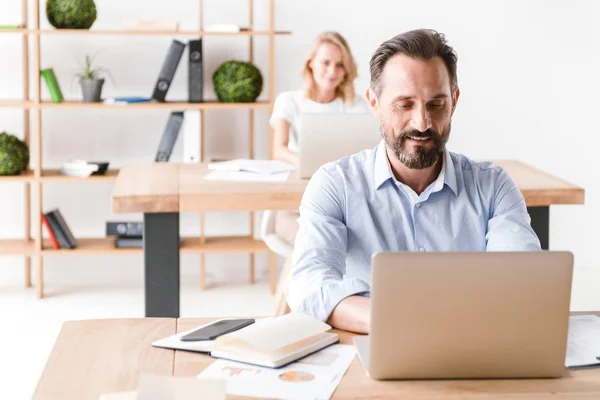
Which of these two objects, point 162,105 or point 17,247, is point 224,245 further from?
point 17,247

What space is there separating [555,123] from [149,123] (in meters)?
2.22

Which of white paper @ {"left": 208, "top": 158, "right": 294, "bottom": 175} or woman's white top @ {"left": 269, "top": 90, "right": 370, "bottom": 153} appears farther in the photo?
woman's white top @ {"left": 269, "top": 90, "right": 370, "bottom": 153}

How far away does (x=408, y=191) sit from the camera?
2.10 m

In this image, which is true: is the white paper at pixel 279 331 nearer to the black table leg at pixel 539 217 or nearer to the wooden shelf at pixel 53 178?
the black table leg at pixel 539 217

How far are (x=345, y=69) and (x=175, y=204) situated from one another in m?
1.61

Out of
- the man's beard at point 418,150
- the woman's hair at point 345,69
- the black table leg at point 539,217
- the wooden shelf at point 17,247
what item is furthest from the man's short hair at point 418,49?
the wooden shelf at point 17,247

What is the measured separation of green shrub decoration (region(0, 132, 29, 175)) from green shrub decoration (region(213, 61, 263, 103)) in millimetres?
1013

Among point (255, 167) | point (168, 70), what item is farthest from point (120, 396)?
point (168, 70)

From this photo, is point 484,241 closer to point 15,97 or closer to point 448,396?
point 448,396

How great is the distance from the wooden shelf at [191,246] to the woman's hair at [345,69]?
0.87 meters

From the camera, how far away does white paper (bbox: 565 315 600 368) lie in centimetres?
152

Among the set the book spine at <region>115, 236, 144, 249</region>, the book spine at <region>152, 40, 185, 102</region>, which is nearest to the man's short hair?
the book spine at <region>152, 40, 185, 102</region>

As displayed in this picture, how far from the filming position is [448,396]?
137 cm

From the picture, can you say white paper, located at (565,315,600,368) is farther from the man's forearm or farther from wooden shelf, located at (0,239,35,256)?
wooden shelf, located at (0,239,35,256)
